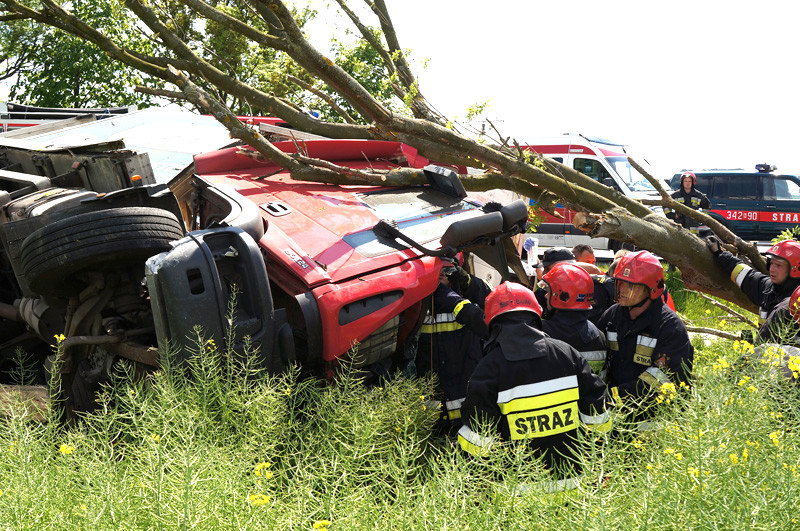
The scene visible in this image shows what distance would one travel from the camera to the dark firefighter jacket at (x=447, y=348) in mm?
4527

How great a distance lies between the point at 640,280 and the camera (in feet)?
14.1

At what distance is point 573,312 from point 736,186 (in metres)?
13.8

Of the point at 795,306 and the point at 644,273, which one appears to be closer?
the point at 795,306

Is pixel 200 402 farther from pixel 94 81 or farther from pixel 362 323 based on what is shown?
pixel 94 81

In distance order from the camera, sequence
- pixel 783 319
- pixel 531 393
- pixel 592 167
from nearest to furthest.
Result: pixel 531 393, pixel 783 319, pixel 592 167

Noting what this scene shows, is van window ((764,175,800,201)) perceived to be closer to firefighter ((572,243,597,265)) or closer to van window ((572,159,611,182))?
van window ((572,159,611,182))

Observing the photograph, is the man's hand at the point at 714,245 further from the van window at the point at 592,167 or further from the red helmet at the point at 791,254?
the van window at the point at 592,167

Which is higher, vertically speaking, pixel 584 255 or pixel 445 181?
pixel 445 181

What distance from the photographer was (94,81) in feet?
61.8

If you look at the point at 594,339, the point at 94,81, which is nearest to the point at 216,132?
the point at 594,339

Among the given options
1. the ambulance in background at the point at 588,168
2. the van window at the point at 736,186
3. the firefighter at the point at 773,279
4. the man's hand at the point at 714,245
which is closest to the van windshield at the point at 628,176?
the ambulance in background at the point at 588,168

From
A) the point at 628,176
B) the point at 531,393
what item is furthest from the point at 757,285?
the point at 628,176

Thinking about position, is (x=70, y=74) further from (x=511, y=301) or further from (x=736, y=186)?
(x=511, y=301)

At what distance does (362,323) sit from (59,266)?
166 centimetres
